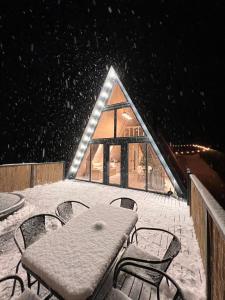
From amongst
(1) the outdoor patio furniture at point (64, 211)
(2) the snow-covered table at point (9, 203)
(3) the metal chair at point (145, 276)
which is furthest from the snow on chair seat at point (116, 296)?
(2) the snow-covered table at point (9, 203)

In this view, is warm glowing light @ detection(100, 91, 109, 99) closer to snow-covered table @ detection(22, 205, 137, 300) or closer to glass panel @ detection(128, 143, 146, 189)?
glass panel @ detection(128, 143, 146, 189)

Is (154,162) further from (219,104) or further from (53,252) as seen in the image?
(219,104)

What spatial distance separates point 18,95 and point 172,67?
34231mm

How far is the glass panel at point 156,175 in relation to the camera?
8788 mm

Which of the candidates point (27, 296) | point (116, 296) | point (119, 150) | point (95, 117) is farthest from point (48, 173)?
point (116, 296)

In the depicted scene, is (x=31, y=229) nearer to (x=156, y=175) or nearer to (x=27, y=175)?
(x=156, y=175)

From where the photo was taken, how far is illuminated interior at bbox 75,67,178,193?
9180mm

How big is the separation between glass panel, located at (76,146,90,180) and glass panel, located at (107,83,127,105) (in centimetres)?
358

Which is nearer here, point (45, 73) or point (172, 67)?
point (45, 73)

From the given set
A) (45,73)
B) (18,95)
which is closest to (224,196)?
(45,73)

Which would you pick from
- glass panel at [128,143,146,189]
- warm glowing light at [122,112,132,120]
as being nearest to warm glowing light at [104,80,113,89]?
warm glowing light at [122,112,132,120]

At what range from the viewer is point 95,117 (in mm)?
11219

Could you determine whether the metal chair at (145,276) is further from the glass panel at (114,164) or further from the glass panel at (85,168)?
the glass panel at (85,168)

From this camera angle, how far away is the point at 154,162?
8.99 metres
